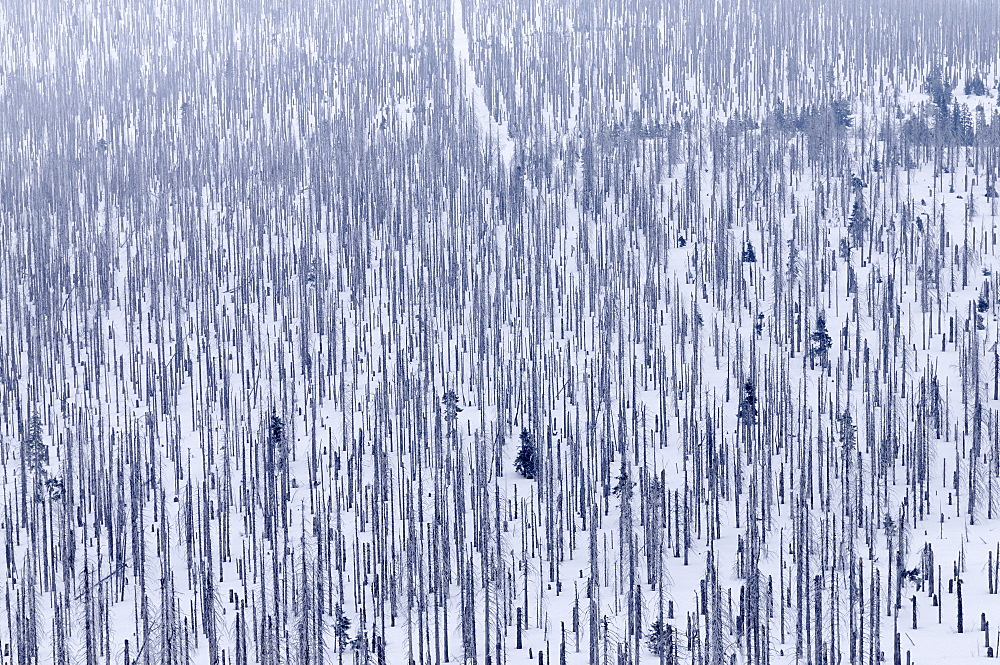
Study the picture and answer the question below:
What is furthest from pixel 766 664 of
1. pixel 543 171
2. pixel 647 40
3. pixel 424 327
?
pixel 647 40

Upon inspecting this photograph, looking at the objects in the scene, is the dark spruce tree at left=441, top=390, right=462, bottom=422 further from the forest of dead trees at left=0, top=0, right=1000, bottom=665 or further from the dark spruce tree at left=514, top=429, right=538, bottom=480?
the dark spruce tree at left=514, top=429, right=538, bottom=480

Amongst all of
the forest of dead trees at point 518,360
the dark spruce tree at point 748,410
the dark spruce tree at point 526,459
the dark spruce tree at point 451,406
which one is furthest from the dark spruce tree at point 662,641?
the dark spruce tree at point 451,406

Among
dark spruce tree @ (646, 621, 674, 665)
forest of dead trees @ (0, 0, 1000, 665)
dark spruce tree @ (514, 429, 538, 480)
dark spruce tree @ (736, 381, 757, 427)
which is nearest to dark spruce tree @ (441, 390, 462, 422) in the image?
forest of dead trees @ (0, 0, 1000, 665)

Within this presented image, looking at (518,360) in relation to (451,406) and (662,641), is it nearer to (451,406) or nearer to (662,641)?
(451,406)

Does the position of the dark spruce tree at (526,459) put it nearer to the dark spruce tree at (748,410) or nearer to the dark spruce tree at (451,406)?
the dark spruce tree at (451,406)

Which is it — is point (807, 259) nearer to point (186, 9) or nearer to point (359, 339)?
point (359, 339)

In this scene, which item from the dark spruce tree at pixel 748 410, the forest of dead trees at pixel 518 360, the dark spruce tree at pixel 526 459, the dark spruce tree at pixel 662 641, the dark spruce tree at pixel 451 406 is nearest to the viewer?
the dark spruce tree at pixel 662 641
